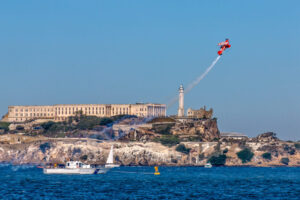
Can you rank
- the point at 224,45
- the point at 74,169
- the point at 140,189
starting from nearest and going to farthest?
the point at 140,189, the point at 224,45, the point at 74,169

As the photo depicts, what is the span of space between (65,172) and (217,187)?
135ft

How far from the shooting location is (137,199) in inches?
3885

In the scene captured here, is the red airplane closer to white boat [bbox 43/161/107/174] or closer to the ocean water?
the ocean water

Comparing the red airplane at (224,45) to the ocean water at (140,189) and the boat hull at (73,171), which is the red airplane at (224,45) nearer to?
the ocean water at (140,189)

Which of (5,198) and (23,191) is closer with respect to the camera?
(5,198)

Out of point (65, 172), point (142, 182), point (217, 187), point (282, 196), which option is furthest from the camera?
point (65, 172)

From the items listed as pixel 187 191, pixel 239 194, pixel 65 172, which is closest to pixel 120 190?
pixel 187 191

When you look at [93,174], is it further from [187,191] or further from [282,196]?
[282,196]

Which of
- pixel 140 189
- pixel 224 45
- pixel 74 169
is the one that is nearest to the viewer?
pixel 140 189

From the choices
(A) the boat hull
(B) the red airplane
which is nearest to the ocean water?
(A) the boat hull

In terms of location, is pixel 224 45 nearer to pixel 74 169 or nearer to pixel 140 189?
pixel 140 189

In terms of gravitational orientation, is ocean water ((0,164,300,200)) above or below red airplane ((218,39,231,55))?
below

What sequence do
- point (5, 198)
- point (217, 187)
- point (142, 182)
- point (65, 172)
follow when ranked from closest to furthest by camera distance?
point (5, 198) < point (217, 187) < point (142, 182) < point (65, 172)

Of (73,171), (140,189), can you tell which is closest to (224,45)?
(140,189)
